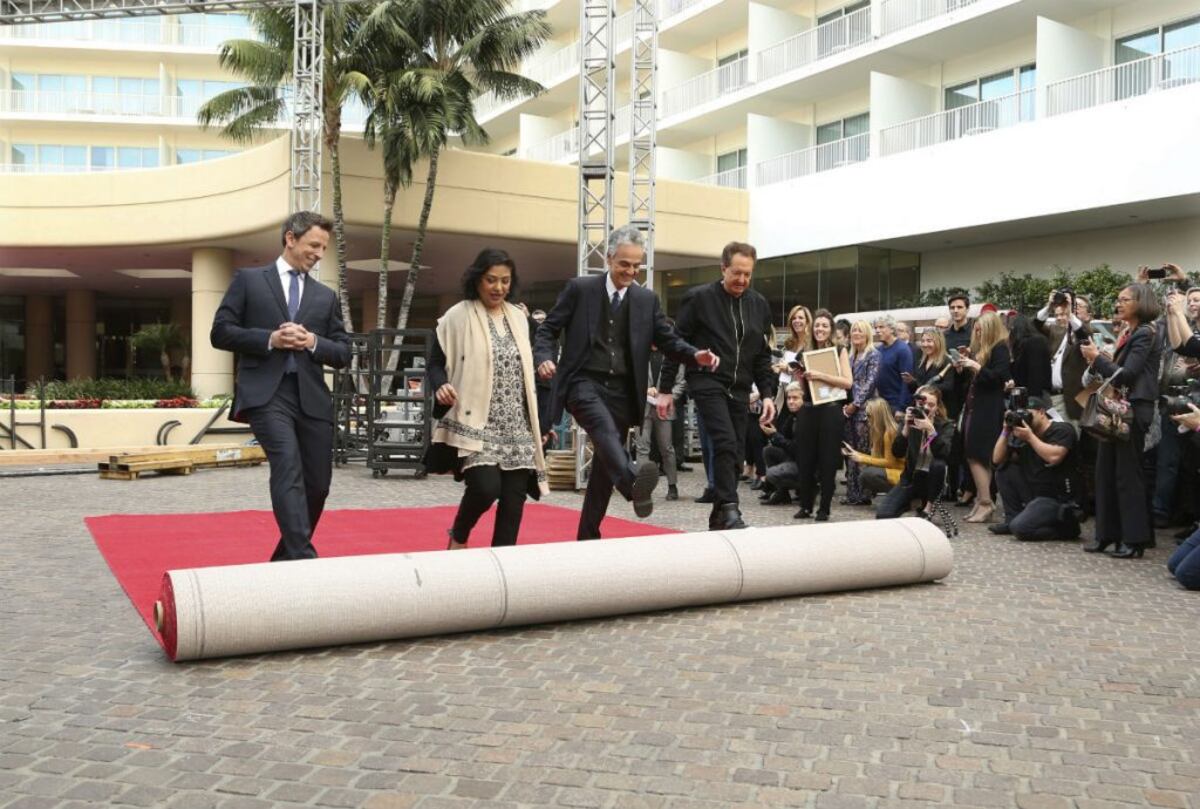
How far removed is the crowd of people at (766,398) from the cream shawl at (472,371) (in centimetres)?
1

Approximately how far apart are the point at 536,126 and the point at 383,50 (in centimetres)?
1741

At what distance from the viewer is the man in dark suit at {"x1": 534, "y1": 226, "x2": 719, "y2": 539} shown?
6.55 meters

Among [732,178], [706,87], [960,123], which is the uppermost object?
[706,87]

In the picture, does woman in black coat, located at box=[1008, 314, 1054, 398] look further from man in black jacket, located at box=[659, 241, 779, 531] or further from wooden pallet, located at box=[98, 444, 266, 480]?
wooden pallet, located at box=[98, 444, 266, 480]

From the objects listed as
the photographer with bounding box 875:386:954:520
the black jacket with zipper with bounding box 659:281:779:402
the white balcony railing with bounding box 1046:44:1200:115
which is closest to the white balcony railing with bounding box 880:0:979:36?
the white balcony railing with bounding box 1046:44:1200:115

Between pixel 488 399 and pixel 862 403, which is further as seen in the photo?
pixel 862 403

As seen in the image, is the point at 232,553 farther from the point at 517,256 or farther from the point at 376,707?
the point at 517,256

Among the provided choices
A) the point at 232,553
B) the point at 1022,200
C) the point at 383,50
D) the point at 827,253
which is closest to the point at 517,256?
the point at 383,50

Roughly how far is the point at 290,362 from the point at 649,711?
9.56 ft

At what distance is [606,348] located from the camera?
261 inches

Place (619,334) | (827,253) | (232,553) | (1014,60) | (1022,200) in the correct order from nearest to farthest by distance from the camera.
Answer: (619,334) → (232,553) → (1022,200) → (1014,60) → (827,253)

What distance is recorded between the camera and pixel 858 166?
24.9 m

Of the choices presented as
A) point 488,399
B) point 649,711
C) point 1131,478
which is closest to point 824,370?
point 1131,478

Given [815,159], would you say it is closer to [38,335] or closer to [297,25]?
[297,25]
